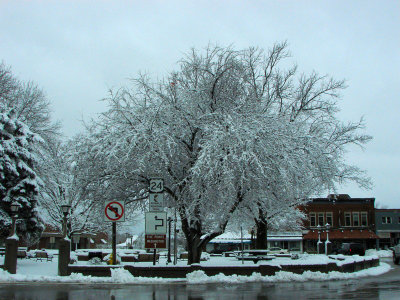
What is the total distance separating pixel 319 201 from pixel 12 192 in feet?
168

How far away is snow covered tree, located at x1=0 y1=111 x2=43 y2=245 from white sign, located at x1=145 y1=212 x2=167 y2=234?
529 inches

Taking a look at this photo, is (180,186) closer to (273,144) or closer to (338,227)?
(273,144)

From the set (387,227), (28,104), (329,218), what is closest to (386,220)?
(387,227)

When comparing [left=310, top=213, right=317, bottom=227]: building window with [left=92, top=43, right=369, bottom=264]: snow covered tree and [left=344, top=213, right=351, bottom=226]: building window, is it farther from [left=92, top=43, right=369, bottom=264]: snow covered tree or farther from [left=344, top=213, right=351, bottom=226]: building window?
[left=92, top=43, right=369, bottom=264]: snow covered tree

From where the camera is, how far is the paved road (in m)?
12.7

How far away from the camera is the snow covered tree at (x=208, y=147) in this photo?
17.2 meters

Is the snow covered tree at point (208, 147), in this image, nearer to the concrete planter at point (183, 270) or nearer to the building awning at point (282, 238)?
the concrete planter at point (183, 270)

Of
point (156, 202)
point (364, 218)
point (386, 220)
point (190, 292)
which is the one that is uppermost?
point (156, 202)

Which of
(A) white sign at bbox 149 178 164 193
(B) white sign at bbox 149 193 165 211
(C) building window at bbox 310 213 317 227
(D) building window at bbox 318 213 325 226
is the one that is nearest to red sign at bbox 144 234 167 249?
(B) white sign at bbox 149 193 165 211

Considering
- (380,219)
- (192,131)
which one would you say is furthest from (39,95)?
(380,219)

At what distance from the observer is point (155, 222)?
1498 cm

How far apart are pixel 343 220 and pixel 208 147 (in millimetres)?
54995

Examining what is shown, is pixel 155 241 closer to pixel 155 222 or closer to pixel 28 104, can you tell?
pixel 155 222

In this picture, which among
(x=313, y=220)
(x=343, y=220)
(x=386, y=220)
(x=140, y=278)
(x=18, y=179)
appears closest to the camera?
(x=140, y=278)
